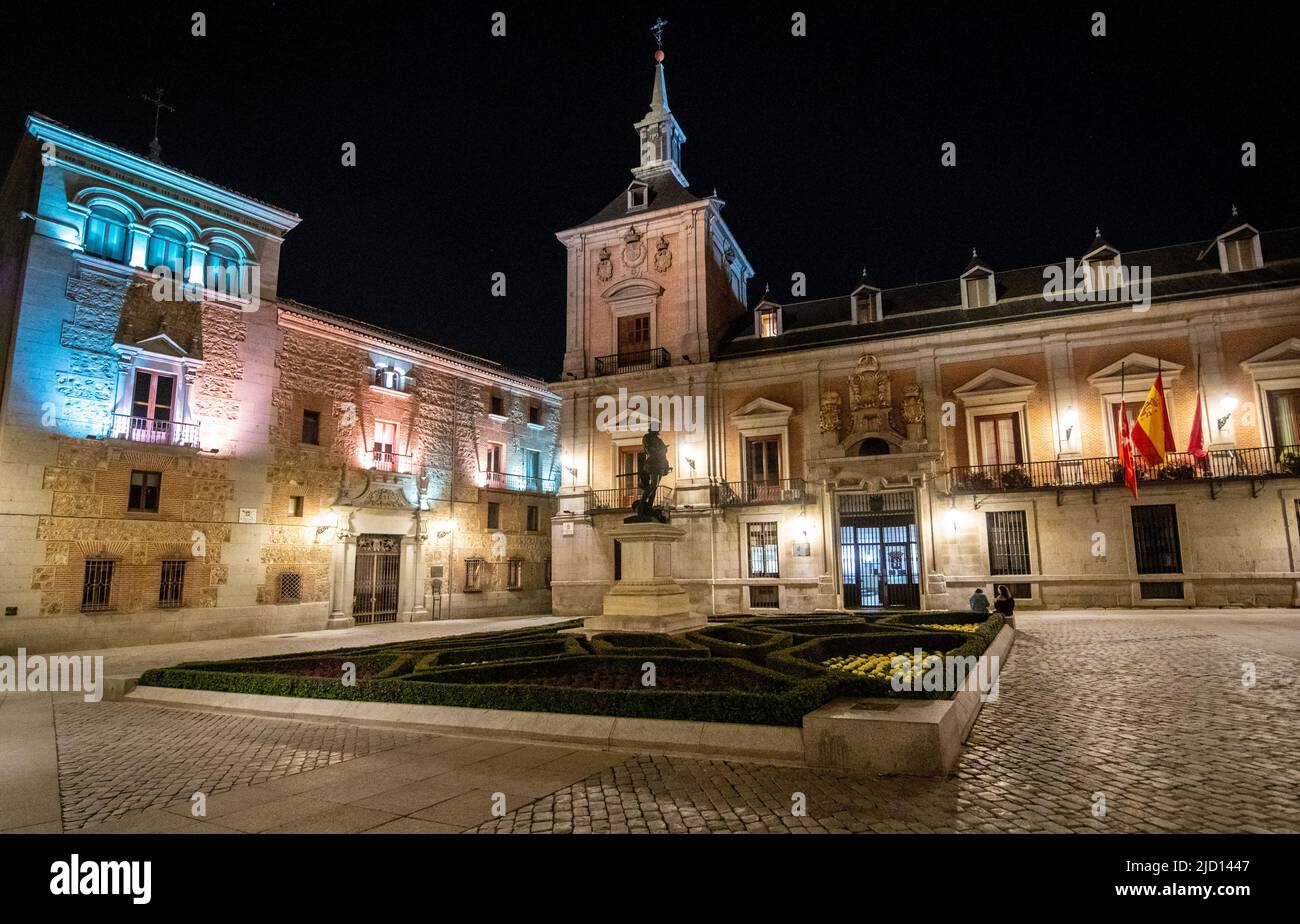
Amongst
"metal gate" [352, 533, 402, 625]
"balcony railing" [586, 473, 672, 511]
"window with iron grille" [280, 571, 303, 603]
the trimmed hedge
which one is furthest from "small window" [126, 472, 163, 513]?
"balcony railing" [586, 473, 672, 511]

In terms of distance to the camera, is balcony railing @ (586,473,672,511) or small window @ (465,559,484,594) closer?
balcony railing @ (586,473,672,511)

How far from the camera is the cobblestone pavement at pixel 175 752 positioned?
5.65m

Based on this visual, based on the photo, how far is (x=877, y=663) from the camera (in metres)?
10.8

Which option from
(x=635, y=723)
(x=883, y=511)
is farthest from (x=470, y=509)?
(x=635, y=723)

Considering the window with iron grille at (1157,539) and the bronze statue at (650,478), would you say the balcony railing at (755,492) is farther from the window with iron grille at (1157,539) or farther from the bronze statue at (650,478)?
the bronze statue at (650,478)

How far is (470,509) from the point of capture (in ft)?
96.4

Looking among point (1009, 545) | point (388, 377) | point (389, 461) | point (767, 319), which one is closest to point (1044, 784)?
point (1009, 545)

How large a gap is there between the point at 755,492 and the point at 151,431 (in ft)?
67.2

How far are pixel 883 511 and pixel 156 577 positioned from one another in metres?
23.9

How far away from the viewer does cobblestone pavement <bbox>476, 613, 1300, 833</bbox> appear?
182 inches

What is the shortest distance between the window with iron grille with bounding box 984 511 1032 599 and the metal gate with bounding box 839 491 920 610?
248 cm

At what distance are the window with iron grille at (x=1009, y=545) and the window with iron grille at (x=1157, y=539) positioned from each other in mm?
3248

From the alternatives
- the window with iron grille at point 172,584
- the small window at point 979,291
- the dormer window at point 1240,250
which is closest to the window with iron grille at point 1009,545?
the small window at point 979,291

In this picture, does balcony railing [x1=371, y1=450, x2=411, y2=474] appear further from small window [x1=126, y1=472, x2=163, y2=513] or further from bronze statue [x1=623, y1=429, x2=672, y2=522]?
bronze statue [x1=623, y1=429, x2=672, y2=522]
